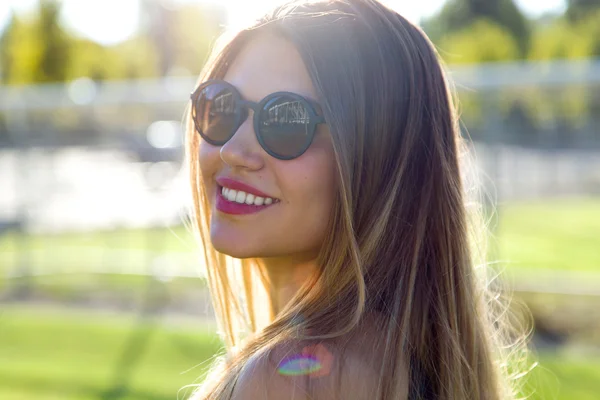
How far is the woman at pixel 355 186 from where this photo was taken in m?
1.53

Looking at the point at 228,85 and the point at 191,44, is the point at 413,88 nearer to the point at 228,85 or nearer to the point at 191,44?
the point at 228,85

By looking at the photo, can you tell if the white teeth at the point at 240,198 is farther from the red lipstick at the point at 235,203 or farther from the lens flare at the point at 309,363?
the lens flare at the point at 309,363

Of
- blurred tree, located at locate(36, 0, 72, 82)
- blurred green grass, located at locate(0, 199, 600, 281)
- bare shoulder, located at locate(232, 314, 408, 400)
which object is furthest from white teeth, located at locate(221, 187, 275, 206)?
blurred tree, located at locate(36, 0, 72, 82)

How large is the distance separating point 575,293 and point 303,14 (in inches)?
241

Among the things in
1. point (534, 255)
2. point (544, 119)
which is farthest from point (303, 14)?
point (534, 255)

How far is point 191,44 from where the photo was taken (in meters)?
50.0

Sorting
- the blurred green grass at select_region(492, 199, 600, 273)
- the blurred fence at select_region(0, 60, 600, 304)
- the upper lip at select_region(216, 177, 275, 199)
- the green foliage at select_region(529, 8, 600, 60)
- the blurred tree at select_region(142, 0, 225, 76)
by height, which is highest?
the blurred tree at select_region(142, 0, 225, 76)

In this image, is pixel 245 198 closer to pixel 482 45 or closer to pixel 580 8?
pixel 482 45

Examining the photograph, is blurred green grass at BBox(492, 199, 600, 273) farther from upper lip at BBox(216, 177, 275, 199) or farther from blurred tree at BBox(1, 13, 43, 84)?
blurred tree at BBox(1, 13, 43, 84)

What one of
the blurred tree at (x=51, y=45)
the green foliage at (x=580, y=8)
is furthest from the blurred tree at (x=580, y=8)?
the blurred tree at (x=51, y=45)

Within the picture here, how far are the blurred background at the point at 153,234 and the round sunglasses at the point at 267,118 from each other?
341 mm

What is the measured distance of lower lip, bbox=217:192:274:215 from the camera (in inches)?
64.2

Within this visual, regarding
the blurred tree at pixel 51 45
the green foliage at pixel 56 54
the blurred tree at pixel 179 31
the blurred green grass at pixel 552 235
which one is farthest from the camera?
the blurred tree at pixel 179 31

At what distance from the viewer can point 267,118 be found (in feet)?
5.23
